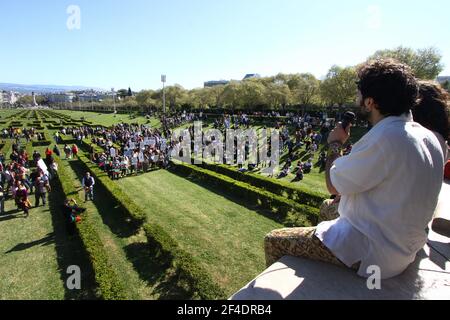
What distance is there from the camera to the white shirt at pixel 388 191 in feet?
7.43

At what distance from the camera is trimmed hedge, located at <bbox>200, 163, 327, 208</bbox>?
591 inches

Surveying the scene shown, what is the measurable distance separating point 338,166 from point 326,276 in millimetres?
978

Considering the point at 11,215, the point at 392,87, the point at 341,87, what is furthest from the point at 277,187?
the point at 341,87

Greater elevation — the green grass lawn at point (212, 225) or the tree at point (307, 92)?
the tree at point (307, 92)

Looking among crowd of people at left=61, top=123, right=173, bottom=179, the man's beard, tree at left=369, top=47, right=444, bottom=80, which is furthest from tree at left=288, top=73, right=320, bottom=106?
the man's beard

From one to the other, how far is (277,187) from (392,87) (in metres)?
15.2

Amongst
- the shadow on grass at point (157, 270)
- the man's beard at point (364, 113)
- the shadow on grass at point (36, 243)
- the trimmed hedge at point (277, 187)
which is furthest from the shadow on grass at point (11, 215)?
the man's beard at point (364, 113)

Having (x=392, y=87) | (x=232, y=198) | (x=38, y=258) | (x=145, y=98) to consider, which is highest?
(x=145, y=98)

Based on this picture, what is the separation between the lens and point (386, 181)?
7.66 ft

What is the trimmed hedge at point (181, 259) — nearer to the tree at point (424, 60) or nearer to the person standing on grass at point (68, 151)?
the person standing on grass at point (68, 151)

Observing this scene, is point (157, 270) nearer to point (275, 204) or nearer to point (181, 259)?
point (181, 259)

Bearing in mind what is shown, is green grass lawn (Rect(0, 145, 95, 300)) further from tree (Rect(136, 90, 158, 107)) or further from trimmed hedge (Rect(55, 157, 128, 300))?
tree (Rect(136, 90, 158, 107))

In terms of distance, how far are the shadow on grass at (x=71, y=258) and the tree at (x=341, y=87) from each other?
3525 cm
